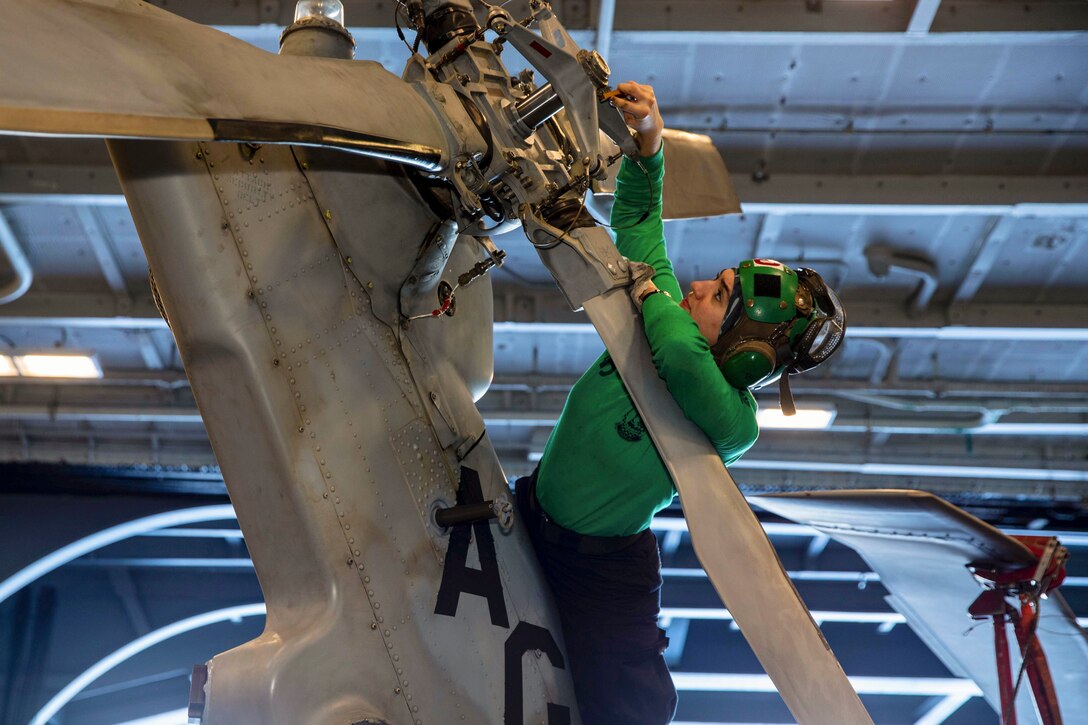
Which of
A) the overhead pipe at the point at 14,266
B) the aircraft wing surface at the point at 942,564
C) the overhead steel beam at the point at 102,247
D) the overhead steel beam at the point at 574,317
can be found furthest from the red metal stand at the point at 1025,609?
the overhead pipe at the point at 14,266

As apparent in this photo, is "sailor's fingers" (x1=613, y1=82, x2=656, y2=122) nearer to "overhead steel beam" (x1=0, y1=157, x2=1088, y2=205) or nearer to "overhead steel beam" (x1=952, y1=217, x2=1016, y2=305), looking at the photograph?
"overhead steel beam" (x1=0, y1=157, x2=1088, y2=205)

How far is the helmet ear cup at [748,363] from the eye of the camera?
9.48 ft

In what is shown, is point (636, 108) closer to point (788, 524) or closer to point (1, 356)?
point (1, 356)

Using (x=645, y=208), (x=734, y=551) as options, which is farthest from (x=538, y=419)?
(x=734, y=551)

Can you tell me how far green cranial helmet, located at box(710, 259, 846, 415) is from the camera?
2.98 m

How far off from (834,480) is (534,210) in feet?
26.0

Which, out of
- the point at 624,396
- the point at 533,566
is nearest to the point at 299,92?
the point at 624,396

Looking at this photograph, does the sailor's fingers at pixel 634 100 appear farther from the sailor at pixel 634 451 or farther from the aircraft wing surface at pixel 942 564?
the aircraft wing surface at pixel 942 564

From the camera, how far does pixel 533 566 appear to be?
3.29 m

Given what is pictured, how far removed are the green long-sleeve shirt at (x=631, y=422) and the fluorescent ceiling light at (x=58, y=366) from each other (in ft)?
21.2

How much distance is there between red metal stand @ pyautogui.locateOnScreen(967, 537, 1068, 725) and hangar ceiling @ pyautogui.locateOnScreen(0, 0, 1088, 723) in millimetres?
2507

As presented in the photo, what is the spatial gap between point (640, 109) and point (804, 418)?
6.19 meters

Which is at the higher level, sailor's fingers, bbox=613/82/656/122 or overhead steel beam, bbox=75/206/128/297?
overhead steel beam, bbox=75/206/128/297

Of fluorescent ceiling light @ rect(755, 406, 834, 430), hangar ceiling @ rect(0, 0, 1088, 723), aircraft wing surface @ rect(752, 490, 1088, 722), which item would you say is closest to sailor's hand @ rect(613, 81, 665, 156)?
aircraft wing surface @ rect(752, 490, 1088, 722)
